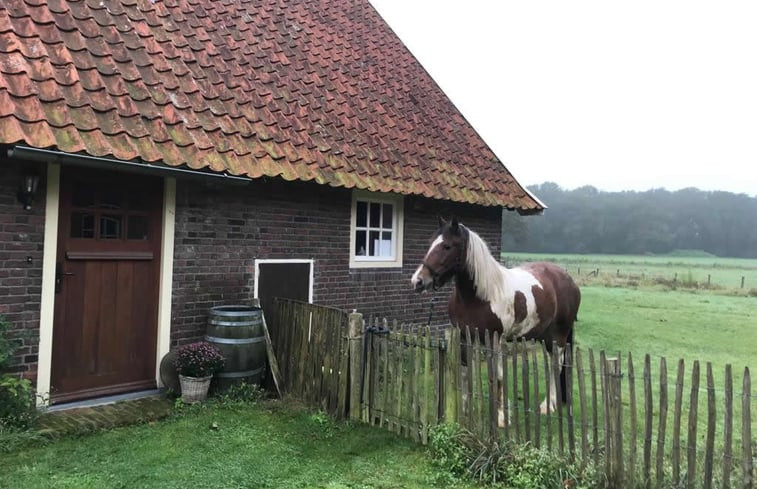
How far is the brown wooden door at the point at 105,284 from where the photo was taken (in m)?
5.56

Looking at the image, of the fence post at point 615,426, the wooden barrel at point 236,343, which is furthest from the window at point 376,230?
the fence post at point 615,426

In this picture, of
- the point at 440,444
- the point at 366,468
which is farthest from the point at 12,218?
the point at 440,444

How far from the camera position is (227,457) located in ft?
15.3

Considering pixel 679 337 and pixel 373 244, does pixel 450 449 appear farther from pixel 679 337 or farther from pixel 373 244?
pixel 679 337

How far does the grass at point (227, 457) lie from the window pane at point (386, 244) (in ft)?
12.8

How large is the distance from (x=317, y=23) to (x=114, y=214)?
5760 mm

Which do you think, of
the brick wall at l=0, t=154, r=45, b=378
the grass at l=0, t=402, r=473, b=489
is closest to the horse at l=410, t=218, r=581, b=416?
the grass at l=0, t=402, r=473, b=489

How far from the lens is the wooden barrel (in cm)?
606

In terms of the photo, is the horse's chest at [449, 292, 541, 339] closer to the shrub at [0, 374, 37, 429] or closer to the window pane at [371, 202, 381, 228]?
the window pane at [371, 202, 381, 228]

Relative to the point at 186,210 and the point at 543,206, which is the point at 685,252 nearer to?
the point at 543,206

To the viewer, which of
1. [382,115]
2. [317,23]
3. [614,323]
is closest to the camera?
[382,115]

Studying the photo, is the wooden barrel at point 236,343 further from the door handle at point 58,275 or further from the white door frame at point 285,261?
the door handle at point 58,275

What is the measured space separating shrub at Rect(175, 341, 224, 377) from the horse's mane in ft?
9.47

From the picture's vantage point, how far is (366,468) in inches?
181
